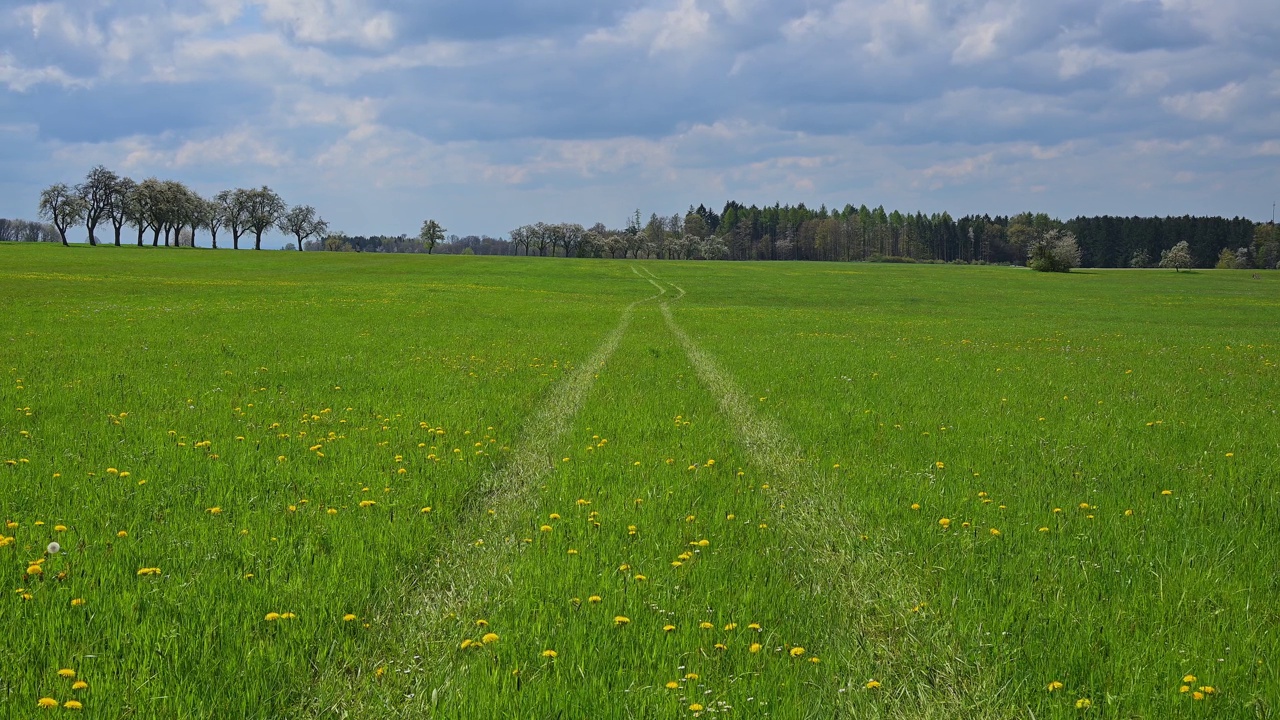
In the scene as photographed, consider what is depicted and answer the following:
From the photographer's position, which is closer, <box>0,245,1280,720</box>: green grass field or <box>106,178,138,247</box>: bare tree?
<box>0,245,1280,720</box>: green grass field

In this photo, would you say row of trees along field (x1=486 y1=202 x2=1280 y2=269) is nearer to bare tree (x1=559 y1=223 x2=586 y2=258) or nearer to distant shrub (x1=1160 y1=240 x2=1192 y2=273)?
bare tree (x1=559 y1=223 x2=586 y2=258)

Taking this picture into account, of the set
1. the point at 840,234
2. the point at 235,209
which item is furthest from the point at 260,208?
the point at 840,234

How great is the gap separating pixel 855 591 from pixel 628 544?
5.51ft

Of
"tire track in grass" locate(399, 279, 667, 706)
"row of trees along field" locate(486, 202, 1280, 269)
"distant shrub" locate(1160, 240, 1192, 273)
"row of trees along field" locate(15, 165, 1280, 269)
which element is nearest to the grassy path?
"tire track in grass" locate(399, 279, 667, 706)

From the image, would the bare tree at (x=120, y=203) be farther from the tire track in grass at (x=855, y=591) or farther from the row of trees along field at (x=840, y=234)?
the tire track in grass at (x=855, y=591)

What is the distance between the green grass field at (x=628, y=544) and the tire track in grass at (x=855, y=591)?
3 centimetres

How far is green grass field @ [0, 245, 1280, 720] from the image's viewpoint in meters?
3.88

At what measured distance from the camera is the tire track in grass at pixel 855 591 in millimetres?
3959

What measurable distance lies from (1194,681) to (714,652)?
7.92 ft

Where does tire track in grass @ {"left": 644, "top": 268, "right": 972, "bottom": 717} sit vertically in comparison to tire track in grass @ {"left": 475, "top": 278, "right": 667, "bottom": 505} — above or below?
below

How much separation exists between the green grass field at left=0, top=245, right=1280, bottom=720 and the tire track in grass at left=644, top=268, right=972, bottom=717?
0.03 meters

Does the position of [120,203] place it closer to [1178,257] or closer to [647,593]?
[647,593]

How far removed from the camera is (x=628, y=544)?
5.77 m

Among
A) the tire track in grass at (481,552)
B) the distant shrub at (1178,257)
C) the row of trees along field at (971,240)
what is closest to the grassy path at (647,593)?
the tire track in grass at (481,552)
